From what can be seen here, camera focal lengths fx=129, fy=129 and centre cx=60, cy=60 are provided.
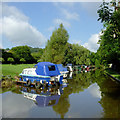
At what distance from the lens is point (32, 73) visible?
1944cm

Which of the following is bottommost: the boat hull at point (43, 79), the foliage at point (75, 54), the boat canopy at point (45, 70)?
the boat hull at point (43, 79)

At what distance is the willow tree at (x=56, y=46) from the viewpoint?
3978 centimetres

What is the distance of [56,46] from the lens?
4066 centimetres

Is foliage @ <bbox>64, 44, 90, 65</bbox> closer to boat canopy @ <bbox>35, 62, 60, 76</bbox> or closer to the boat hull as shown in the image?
boat canopy @ <bbox>35, 62, 60, 76</bbox>

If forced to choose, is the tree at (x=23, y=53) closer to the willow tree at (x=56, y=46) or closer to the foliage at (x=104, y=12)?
the willow tree at (x=56, y=46)

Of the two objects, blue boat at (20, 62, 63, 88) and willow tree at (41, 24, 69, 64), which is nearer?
blue boat at (20, 62, 63, 88)

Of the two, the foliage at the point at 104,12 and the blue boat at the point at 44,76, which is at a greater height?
the foliage at the point at 104,12

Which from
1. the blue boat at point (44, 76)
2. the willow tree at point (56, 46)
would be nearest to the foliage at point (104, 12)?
the blue boat at point (44, 76)

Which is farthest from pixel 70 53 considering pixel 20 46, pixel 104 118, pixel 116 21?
pixel 20 46

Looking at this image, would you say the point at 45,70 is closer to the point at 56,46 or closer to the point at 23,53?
the point at 56,46

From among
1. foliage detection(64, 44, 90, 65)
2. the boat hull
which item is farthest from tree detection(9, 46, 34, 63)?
the boat hull

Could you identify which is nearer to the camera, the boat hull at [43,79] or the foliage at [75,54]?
the boat hull at [43,79]

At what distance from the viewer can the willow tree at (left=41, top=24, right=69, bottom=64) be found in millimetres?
39781

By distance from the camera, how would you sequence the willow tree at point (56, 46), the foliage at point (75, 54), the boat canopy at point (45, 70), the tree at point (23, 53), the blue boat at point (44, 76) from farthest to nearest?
the tree at point (23, 53) → the foliage at point (75, 54) → the willow tree at point (56, 46) → the boat canopy at point (45, 70) → the blue boat at point (44, 76)
